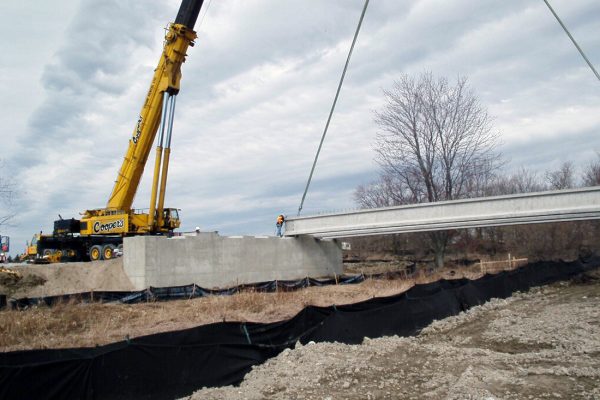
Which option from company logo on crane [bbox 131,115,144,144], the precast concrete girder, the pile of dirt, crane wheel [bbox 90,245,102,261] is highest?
company logo on crane [bbox 131,115,144,144]

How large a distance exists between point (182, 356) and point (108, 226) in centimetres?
2081

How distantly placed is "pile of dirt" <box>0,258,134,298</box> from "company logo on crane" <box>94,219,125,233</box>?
1.88 m

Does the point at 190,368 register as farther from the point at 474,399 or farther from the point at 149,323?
the point at 149,323

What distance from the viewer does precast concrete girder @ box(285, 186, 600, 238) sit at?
976 inches

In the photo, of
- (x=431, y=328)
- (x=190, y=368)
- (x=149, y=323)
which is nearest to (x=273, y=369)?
(x=190, y=368)

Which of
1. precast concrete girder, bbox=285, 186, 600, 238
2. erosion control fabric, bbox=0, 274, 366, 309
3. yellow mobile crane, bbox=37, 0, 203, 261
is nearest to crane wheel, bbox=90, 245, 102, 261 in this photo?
yellow mobile crane, bbox=37, 0, 203, 261

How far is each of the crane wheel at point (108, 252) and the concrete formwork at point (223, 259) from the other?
278 centimetres

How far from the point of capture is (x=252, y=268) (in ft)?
93.7

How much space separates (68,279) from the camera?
2417 centimetres

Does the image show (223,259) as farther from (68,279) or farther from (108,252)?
(68,279)

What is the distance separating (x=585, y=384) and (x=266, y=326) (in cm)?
527

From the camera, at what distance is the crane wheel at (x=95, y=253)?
27.3m

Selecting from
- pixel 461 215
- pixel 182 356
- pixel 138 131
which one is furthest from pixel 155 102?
pixel 182 356

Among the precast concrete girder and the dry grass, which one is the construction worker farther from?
the dry grass
